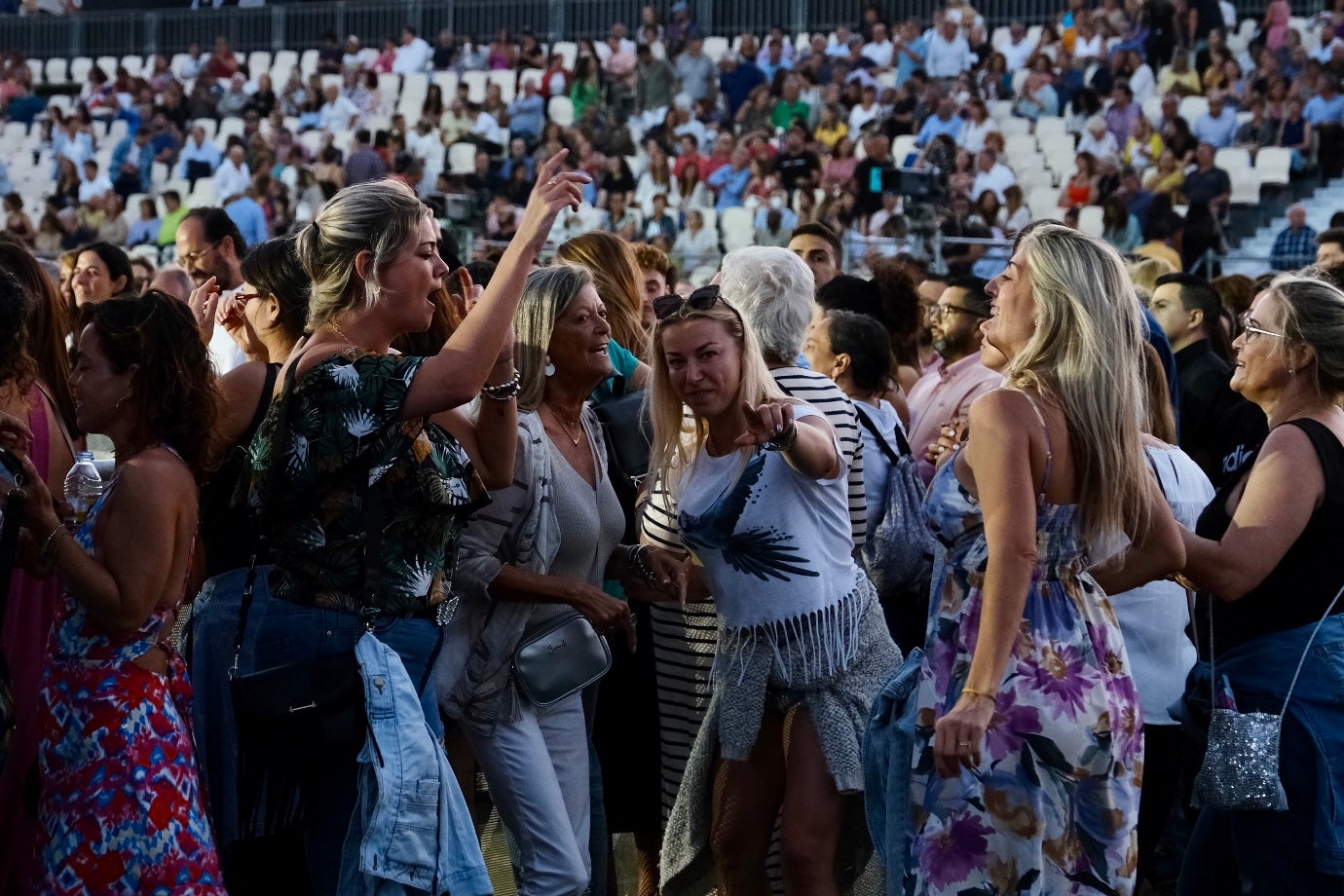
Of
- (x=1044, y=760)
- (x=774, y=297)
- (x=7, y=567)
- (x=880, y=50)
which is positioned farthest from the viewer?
(x=880, y=50)

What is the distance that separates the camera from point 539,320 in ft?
12.6

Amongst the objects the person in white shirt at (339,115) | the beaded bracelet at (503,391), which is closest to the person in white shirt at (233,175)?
the person in white shirt at (339,115)

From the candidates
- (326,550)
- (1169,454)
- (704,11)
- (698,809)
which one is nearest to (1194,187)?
(704,11)

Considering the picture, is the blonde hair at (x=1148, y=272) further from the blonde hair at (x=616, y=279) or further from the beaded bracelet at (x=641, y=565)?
the beaded bracelet at (x=641, y=565)

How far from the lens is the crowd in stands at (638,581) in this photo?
2893 mm

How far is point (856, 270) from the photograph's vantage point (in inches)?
481

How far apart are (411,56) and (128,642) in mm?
18906

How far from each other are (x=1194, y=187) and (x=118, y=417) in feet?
38.2

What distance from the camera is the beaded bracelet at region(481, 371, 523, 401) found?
3191mm

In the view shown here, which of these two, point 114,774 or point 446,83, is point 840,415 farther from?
point 446,83

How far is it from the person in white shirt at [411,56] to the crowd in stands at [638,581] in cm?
1637

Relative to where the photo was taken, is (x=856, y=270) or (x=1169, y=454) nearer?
(x=1169, y=454)

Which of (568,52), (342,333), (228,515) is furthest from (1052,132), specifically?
(342,333)

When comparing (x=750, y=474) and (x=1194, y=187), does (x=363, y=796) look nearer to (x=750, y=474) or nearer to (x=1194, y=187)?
(x=750, y=474)
